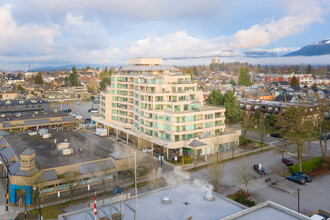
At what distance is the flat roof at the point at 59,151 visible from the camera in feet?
145

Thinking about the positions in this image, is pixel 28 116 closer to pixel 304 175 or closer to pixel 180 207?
pixel 180 207

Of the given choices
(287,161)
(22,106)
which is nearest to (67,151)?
(287,161)

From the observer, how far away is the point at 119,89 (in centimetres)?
7406

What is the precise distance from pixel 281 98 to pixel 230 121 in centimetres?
4634

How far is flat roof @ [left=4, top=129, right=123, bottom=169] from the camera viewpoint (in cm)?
4425

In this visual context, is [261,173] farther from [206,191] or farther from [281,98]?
[281,98]

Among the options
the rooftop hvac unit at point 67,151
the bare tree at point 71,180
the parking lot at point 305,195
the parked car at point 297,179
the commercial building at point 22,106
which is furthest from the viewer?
the commercial building at point 22,106

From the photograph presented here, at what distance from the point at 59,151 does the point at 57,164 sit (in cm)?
689

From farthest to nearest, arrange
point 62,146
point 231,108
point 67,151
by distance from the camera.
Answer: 1. point 231,108
2. point 62,146
3. point 67,151

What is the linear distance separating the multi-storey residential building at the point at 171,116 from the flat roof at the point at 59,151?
371 inches

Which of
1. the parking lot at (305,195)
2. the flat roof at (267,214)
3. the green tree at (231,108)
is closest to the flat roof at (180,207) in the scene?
the flat roof at (267,214)

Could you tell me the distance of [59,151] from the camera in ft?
160

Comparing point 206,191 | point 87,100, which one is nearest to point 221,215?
point 206,191

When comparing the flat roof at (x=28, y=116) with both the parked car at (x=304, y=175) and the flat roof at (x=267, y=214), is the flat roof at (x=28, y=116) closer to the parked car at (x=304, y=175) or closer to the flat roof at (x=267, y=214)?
the parked car at (x=304, y=175)
